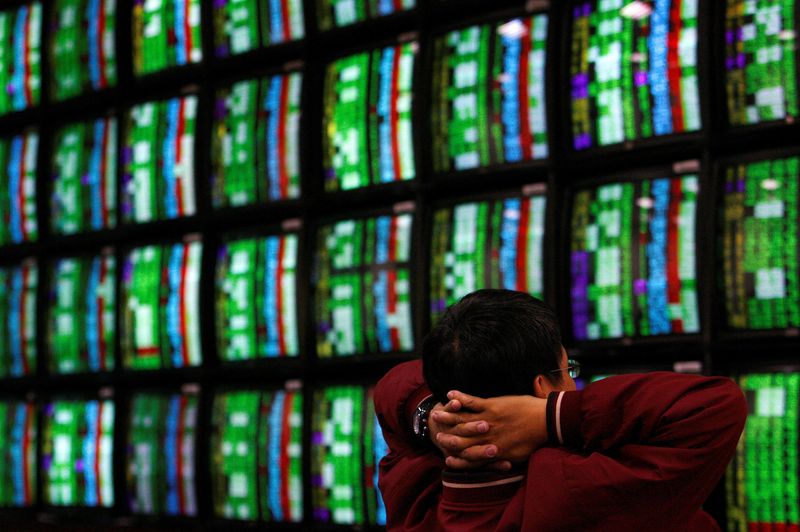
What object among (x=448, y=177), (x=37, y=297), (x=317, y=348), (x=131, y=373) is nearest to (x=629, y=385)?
(x=448, y=177)

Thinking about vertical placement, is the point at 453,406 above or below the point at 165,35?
below

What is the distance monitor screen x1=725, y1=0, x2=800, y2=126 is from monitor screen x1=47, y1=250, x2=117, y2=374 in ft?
6.96

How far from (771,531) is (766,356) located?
0.41 m

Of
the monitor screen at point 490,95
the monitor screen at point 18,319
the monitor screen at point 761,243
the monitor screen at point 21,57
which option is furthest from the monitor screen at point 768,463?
the monitor screen at point 21,57

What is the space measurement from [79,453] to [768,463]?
7.58ft

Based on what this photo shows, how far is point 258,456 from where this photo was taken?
124 inches

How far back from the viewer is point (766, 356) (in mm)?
2492

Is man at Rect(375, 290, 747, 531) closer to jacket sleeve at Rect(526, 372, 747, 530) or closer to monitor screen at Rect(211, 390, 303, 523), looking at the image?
jacket sleeve at Rect(526, 372, 747, 530)

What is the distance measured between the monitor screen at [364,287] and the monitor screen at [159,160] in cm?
60

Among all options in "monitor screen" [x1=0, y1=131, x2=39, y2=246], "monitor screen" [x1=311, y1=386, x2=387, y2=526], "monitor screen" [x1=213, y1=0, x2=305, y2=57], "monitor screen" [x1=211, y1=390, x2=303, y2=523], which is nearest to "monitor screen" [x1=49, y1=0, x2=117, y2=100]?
"monitor screen" [x1=0, y1=131, x2=39, y2=246]

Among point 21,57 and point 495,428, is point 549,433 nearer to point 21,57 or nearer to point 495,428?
point 495,428

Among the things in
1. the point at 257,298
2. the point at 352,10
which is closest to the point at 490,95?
the point at 352,10

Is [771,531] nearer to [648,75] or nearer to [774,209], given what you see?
Result: [774,209]

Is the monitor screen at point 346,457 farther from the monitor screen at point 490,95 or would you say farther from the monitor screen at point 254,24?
the monitor screen at point 254,24
